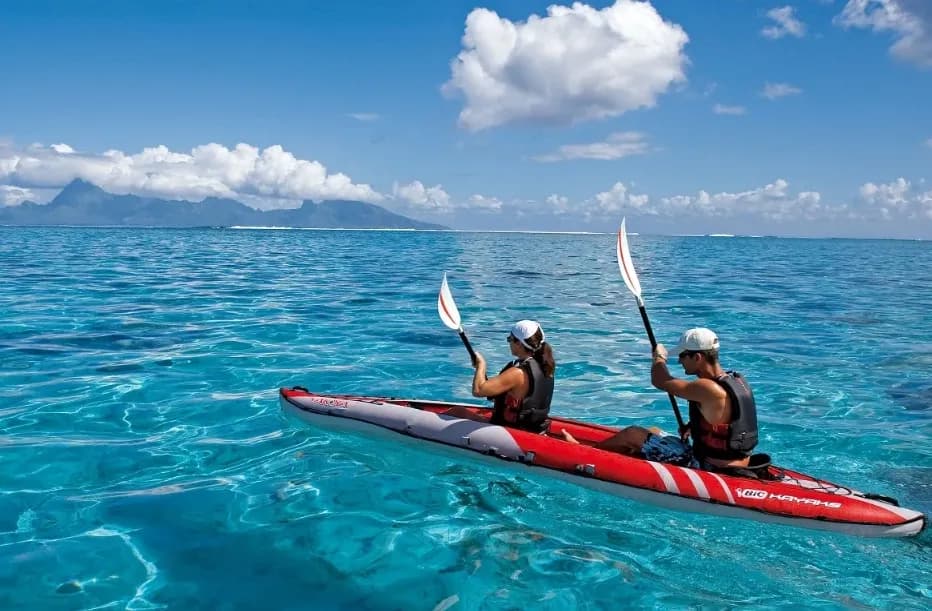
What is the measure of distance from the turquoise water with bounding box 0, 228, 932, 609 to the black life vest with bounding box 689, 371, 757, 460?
0.71 m

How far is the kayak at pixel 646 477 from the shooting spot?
674cm

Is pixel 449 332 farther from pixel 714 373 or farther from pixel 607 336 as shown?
pixel 714 373

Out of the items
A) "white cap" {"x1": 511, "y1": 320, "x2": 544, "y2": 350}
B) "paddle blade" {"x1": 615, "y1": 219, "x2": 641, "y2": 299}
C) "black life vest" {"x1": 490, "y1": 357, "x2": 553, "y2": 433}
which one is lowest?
"black life vest" {"x1": 490, "y1": 357, "x2": 553, "y2": 433}

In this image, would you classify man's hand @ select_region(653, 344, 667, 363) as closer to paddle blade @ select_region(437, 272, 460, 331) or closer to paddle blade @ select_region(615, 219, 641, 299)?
paddle blade @ select_region(615, 219, 641, 299)

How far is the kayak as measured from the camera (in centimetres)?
674

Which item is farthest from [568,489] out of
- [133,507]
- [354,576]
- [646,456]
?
[133,507]

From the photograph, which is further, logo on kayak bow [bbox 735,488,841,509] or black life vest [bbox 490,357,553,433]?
black life vest [bbox 490,357,553,433]

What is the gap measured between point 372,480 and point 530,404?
203 cm

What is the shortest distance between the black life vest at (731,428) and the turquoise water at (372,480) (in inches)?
27.8

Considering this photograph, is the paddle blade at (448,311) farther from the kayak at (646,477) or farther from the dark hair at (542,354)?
the dark hair at (542,354)

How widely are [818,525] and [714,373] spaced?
70.8 inches

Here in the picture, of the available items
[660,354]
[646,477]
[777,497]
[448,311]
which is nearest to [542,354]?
[660,354]

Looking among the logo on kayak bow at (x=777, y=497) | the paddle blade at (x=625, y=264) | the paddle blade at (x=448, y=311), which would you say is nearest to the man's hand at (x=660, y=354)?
the logo on kayak bow at (x=777, y=497)

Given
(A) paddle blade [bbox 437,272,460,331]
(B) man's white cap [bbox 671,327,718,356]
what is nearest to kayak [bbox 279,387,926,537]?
(B) man's white cap [bbox 671,327,718,356]
